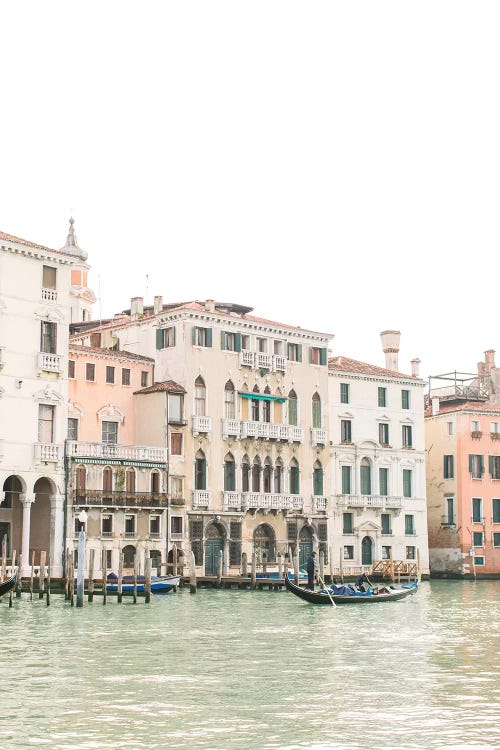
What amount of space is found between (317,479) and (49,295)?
16164 millimetres

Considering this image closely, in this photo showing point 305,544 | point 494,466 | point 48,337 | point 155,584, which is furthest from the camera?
point 494,466

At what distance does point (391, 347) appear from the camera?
6312 cm

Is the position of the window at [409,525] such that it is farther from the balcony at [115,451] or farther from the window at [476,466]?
the balcony at [115,451]

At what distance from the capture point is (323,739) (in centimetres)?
1370

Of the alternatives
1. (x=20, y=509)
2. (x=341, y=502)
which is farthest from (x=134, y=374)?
(x=341, y=502)

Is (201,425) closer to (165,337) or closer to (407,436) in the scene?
(165,337)

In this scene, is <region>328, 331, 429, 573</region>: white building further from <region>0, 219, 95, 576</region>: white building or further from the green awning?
<region>0, 219, 95, 576</region>: white building

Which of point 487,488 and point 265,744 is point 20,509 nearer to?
point 487,488

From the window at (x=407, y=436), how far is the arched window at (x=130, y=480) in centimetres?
1619

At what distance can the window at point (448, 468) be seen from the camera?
204 feet

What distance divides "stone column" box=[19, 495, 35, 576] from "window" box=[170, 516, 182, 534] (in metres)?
6.94

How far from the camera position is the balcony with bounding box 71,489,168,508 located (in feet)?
153

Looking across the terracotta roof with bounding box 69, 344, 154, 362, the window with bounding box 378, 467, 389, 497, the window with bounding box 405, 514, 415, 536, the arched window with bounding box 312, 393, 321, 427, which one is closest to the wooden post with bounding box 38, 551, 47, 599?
the terracotta roof with bounding box 69, 344, 154, 362

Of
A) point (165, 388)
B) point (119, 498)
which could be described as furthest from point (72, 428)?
point (165, 388)
